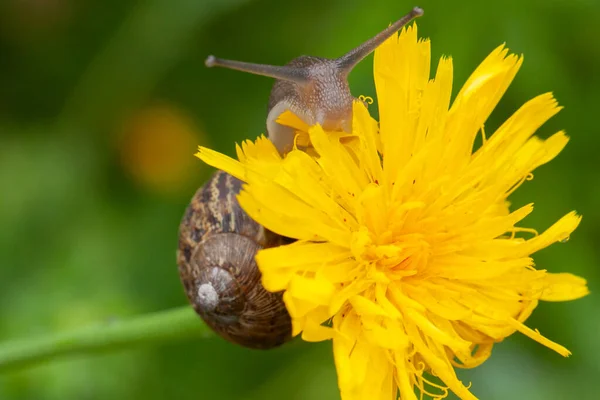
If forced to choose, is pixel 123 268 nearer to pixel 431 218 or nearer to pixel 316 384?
pixel 316 384

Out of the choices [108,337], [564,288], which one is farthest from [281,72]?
[564,288]

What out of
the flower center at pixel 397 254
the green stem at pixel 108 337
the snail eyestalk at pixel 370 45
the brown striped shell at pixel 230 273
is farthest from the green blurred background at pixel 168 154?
the flower center at pixel 397 254

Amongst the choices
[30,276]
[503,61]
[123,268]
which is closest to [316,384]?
[123,268]

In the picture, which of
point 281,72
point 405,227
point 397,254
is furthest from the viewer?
point 281,72

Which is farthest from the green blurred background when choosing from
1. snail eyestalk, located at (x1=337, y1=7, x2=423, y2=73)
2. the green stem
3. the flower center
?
the flower center

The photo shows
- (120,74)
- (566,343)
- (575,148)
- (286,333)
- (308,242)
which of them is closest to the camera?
(308,242)

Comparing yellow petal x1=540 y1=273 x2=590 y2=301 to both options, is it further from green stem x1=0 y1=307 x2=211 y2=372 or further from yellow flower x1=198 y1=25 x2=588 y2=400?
green stem x1=0 y1=307 x2=211 y2=372

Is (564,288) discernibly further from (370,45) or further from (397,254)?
(370,45)
